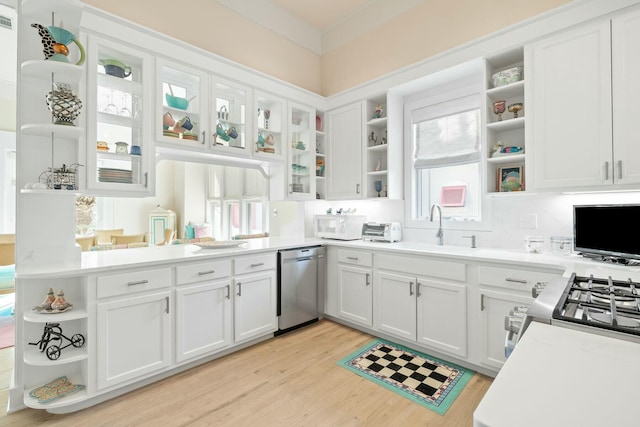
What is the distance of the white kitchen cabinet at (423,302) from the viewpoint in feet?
8.23

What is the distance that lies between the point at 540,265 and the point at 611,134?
38.1 inches

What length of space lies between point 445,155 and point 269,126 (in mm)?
1909

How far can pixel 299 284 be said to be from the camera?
10.7 feet

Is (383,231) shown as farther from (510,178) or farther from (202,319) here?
(202,319)

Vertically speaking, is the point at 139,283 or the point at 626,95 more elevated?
the point at 626,95

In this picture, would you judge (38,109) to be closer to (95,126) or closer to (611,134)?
(95,126)

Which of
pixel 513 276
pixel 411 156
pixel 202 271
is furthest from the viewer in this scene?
pixel 411 156

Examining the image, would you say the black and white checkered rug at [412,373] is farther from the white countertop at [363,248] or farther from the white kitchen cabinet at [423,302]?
the white countertop at [363,248]

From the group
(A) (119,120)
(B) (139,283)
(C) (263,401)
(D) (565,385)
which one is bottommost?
(C) (263,401)

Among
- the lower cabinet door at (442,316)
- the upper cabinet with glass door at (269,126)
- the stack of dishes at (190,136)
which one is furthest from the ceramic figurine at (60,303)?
the lower cabinet door at (442,316)

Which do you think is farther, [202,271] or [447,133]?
[447,133]

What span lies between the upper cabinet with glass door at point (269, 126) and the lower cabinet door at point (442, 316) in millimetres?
1997

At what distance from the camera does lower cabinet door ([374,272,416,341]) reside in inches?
109

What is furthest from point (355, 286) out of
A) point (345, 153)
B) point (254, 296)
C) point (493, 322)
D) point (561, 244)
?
point (561, 244)
